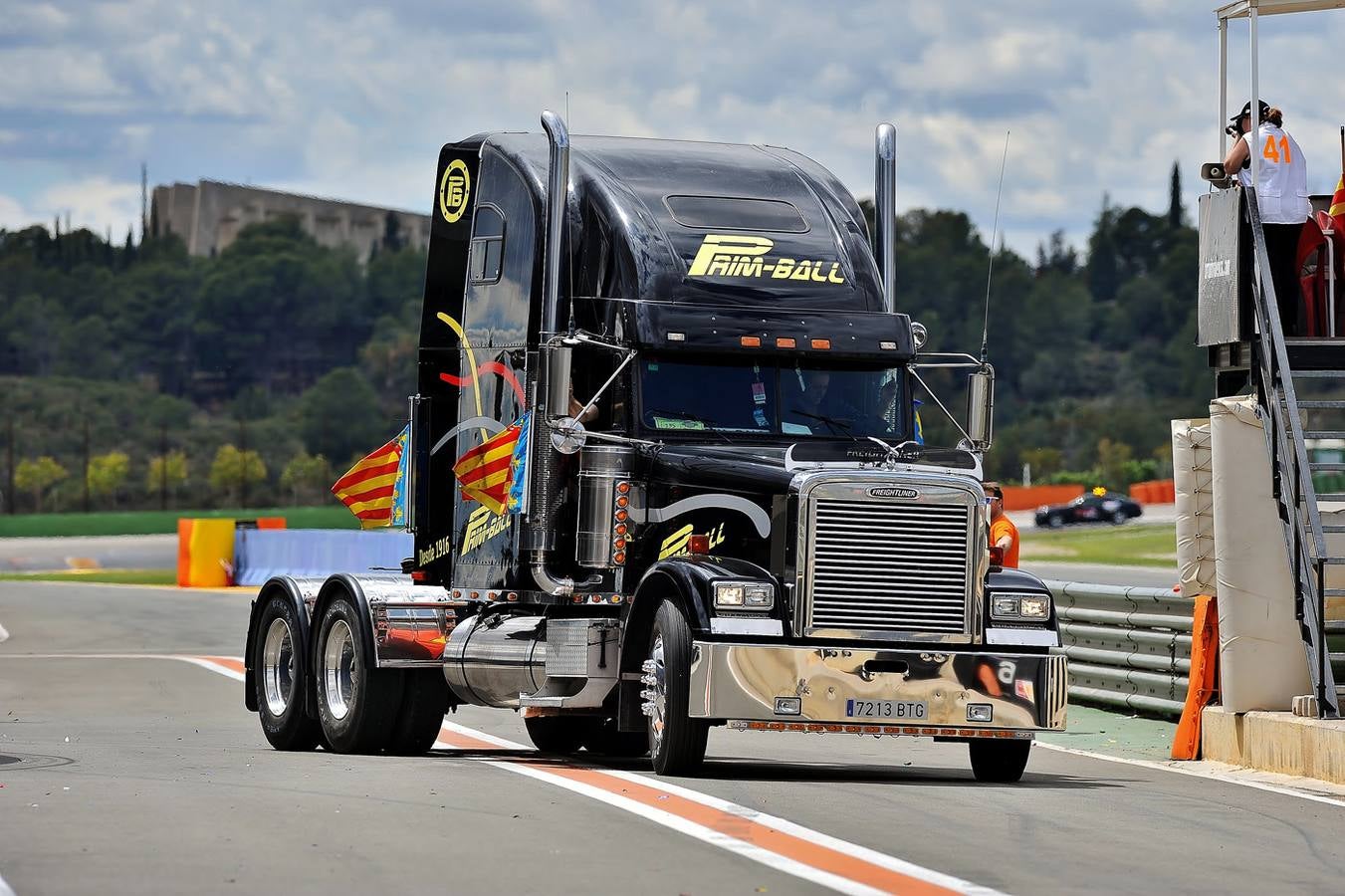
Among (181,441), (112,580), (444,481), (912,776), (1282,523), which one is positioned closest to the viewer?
(912,776)

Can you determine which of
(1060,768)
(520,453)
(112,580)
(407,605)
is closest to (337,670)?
(407,605)

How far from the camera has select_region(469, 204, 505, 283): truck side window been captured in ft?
53.8

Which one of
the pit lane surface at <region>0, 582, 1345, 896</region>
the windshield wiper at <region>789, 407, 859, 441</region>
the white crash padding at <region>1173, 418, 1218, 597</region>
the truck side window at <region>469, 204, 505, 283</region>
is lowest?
the pit lane surface at <region>0, 582, 1345, 896</region>

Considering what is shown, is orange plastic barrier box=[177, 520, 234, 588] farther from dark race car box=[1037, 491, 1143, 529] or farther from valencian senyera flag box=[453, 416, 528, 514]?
dark race car box=[1037, 491, 1143, 529]

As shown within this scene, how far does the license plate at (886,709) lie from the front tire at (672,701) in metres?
0.84

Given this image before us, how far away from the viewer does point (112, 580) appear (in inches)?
2260

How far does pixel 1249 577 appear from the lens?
625 inches

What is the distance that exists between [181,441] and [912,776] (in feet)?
467

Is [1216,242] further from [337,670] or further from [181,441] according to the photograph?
[181,441]

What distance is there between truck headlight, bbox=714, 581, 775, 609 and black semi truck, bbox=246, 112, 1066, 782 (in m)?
0.01

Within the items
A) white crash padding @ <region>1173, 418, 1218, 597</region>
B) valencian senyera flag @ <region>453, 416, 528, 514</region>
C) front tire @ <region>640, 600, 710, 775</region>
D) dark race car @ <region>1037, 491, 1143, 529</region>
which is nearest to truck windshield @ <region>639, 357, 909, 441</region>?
valencian senyera flag @ <region>453, 416, 528, 514</region>

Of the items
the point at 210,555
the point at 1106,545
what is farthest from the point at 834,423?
the point at 1106,545

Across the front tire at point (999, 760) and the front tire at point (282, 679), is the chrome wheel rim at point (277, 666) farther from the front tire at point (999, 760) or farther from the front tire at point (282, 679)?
the front tire at point (999, 760)

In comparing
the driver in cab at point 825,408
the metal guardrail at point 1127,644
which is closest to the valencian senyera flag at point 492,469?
the driver in cab at point 825,408
